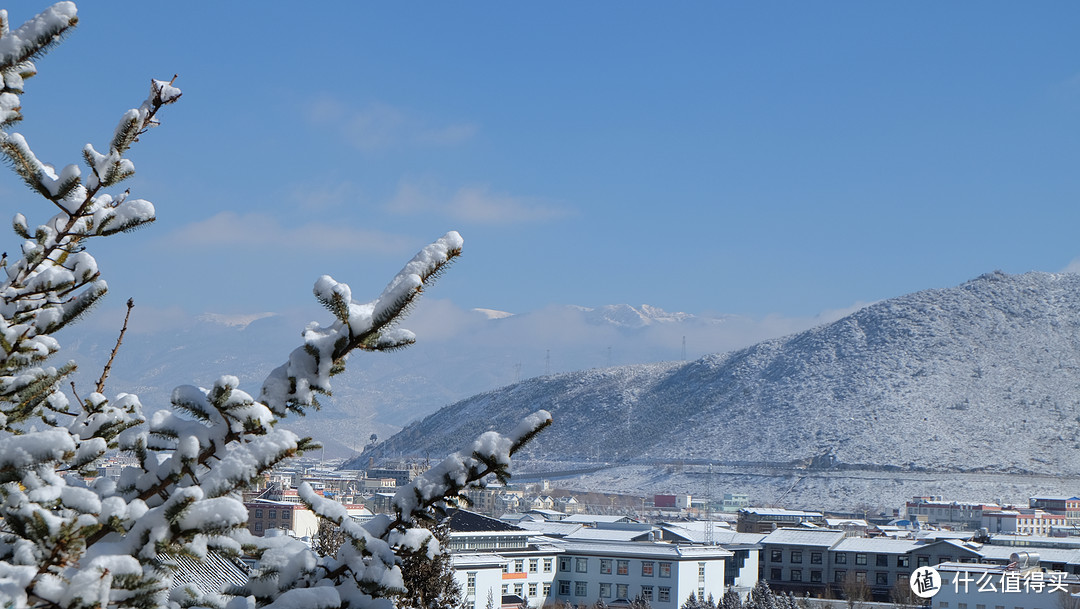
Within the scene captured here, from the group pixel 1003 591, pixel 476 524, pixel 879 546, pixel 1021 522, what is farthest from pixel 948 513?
pixel 476 524

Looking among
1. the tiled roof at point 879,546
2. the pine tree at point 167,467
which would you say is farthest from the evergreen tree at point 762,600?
the pine tree at point 167,467

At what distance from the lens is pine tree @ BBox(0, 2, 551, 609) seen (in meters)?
3.39

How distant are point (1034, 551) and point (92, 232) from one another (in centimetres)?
6130

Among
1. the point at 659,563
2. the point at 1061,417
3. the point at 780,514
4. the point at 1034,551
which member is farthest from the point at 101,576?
the point at 1061,417

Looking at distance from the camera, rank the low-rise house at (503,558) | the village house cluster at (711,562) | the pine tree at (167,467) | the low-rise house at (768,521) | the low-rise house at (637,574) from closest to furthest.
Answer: the pine tree at (167,467) → the low-rise house at (503,558) → the village house cluster at (711,562) → the low-rise house at (637,574) → the low-rise house at (768,521)

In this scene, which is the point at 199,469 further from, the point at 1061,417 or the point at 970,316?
the point at 970,316

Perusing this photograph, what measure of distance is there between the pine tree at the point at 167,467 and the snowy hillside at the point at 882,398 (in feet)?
448

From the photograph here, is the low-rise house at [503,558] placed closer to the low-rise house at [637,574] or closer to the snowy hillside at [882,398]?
the low-rise house at [637,574]

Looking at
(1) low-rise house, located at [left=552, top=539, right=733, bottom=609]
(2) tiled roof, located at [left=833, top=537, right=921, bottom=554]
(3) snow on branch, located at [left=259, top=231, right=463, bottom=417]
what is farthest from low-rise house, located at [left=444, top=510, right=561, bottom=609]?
(3) snow on branch, located at [left=259, top=231, right=463, bottom=417]

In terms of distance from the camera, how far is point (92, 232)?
467 centimetres

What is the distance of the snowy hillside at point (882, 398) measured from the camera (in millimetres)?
141500

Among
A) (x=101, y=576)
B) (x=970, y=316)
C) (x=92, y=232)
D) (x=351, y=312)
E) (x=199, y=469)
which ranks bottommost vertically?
(x=101, y=576)

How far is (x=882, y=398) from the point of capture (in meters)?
155

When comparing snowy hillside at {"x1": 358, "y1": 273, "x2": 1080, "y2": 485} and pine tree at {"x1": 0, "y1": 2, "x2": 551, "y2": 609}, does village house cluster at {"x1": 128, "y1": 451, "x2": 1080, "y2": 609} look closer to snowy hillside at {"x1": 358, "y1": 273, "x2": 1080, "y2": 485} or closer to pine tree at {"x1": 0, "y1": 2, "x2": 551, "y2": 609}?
pine tree at {"x1": 0, "y1": 2, "x2": 551, "y2": 609}
